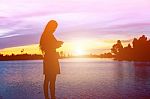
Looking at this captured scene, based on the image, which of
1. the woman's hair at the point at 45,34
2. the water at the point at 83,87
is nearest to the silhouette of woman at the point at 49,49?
the woman's hair at the point at 45,34

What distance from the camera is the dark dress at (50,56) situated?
11.1 meters

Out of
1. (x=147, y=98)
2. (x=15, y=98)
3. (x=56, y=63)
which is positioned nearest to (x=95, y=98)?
(x=147, y=98)

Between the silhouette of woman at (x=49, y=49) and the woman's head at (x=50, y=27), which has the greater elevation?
the woman's head at (x=50, y=27)

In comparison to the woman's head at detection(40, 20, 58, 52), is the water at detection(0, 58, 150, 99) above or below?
below

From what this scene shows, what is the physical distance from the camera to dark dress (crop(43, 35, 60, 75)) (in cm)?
1113

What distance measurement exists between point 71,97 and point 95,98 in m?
1.67

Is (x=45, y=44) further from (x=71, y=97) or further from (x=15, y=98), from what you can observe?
(x=71, y=97)

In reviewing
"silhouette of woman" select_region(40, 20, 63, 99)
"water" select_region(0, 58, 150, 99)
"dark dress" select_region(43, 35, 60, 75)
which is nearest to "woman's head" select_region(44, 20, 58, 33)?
"silhouette of woman" select_region(40, 20, 63, 99)

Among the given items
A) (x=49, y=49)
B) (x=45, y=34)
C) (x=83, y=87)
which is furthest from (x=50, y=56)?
(x=83, y=87)

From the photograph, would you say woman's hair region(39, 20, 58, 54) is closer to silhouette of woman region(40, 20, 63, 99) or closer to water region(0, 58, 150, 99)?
silhouette of woman region(40, 20, 63, 99)

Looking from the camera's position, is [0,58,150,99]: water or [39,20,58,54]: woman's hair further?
[0,58,150,99]: water

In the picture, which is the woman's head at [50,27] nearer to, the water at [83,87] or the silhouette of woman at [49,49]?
the silhouette of woman at [49,49]

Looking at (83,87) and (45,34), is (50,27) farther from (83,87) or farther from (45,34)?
(83,87)

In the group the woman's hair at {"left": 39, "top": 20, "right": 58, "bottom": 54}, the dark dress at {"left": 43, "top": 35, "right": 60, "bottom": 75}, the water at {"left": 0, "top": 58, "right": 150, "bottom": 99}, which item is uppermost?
the woman's hair at {"left": 39, "top": 20, "right": 58, "bottom": 54}
